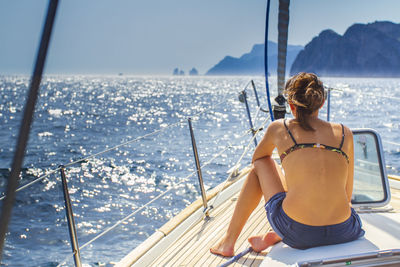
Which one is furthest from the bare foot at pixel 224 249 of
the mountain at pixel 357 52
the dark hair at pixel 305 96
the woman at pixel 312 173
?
the mountain at pixel 357 52

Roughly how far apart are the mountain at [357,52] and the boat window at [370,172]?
92912mm

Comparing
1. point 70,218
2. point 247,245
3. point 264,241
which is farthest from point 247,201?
point 70,218

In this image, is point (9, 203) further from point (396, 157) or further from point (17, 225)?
point (396, 157)

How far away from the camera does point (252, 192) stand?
1.66 m

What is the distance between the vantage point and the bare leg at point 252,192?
156cm

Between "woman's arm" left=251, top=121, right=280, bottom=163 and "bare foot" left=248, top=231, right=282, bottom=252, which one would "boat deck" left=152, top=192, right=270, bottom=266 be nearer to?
"bare foot" left=248, top=231, right=282, bottom=252

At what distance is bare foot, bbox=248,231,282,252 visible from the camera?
5.56 feet

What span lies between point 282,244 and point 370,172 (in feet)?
2.74

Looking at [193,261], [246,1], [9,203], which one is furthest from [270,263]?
[246,1]

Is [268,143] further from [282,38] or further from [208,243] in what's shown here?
[282,38]

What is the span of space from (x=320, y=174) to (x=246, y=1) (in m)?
1.94

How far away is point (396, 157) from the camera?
918 centimetres

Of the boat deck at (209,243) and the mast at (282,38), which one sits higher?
the mast at (282,38)

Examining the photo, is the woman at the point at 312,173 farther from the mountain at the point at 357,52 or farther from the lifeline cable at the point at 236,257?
the mountain at the point at 357,52
